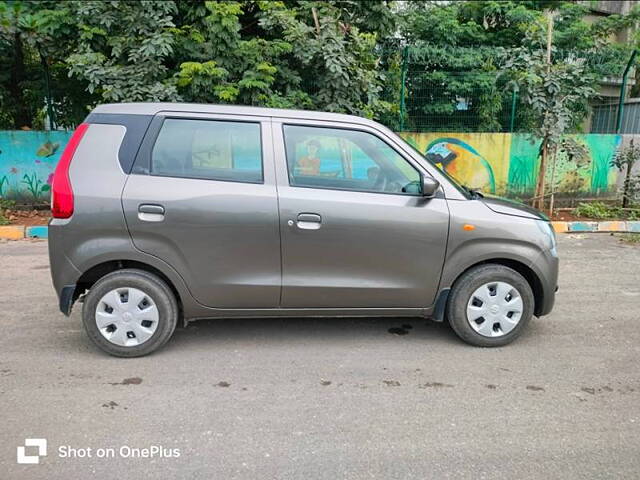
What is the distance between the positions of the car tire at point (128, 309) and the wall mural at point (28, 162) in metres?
6.74

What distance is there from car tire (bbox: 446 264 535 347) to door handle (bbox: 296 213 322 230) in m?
1.22

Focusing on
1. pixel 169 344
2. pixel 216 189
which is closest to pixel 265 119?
pixel 216 189

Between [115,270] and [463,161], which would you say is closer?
[115,270]

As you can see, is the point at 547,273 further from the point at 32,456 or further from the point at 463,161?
the point at 463,161

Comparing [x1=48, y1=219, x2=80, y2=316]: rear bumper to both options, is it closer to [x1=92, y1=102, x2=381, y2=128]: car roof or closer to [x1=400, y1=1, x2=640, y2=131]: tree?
[x1=92, y1=102, x2=381, y2=128]: car roof

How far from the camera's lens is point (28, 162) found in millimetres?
9523

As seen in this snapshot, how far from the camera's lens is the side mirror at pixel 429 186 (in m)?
3.86

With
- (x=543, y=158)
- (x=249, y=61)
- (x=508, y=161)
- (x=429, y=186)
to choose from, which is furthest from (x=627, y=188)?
(x=429, y=186)

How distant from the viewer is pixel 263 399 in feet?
11.1

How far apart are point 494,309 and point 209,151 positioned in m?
2.52

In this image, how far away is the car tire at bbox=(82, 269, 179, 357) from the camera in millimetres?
3818

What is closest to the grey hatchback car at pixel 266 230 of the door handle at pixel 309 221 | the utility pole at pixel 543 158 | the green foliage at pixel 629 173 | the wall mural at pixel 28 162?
the door handle at pixel 309 221

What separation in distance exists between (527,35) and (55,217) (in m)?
8.81

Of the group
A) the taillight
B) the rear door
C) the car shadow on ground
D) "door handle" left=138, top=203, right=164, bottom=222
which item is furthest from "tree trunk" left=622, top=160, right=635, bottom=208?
the taillight
